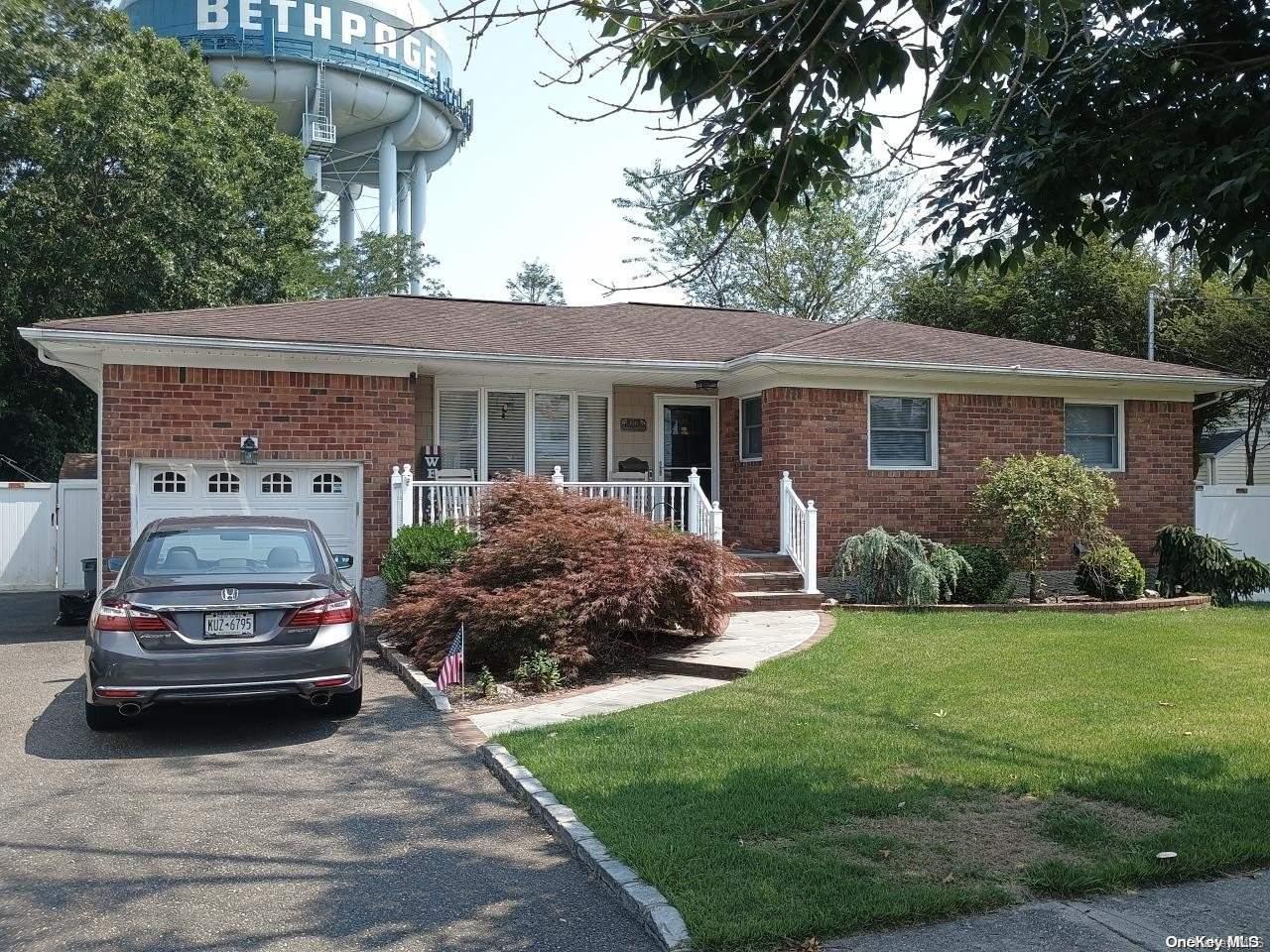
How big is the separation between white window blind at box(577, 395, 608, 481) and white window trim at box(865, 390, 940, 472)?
3.89m

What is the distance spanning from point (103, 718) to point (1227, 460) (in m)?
31.5

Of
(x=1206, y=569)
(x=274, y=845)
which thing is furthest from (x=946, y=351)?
(x=274, y=845)

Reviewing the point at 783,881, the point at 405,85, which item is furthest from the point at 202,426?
the point at 405,85

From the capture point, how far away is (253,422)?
1273 cm

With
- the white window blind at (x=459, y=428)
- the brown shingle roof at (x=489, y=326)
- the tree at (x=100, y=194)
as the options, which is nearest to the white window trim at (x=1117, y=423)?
the brown shingle roof at (x=489, y=326)

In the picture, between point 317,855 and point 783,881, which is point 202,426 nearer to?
point 317,855

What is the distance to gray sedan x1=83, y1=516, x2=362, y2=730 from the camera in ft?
22.0

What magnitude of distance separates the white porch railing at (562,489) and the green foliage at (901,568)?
1.98 m

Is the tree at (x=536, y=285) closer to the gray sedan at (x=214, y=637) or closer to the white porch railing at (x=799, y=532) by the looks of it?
the white porch railing at (x=799, y=532)

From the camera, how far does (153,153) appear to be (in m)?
22.0

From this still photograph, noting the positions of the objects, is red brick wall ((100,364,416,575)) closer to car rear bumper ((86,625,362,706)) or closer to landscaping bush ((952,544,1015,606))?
car rear bumper ((86,625,362,706))

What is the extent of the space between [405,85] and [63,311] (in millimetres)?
15169

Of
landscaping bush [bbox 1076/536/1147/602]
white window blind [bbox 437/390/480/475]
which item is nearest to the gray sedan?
white window blind [bbox 437/390/480/475]

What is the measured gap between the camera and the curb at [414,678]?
8.20 m
